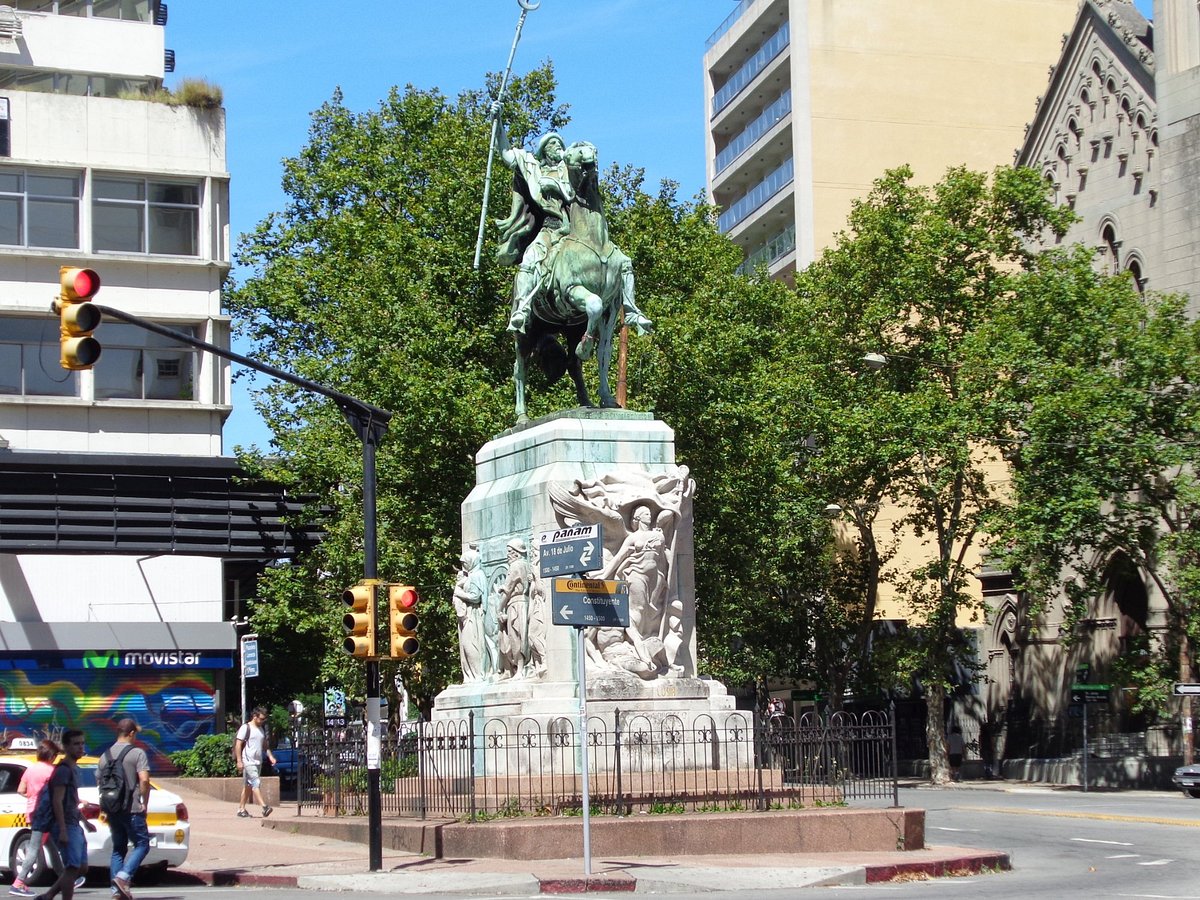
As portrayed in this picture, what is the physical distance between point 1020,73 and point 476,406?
42459mm

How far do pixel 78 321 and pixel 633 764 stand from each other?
781 cm

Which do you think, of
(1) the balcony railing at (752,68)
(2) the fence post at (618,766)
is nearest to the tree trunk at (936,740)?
(2) the fence post at (618,766)

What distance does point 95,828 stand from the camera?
63.7ft

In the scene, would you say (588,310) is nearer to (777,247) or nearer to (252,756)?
(252,756)

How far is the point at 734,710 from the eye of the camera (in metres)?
20.3

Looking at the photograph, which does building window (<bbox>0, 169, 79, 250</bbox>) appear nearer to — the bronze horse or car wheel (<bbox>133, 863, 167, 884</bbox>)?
the bronze horse

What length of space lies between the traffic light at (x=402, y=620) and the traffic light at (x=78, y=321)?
163 inches

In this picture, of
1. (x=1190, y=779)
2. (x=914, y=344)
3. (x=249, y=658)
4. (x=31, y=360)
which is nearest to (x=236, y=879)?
(x=249, y=658)

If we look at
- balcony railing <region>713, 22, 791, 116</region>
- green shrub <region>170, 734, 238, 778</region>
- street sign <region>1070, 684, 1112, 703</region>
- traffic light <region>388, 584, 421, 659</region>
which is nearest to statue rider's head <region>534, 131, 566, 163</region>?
traffic light <region>388, 584, 421, 659</region>

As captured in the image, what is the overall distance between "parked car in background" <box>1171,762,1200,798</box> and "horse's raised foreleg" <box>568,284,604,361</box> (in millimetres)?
21701

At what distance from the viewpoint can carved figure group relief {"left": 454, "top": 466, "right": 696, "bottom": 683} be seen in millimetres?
19719

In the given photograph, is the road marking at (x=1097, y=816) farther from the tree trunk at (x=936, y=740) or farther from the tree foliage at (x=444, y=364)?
the tree trunk at (x=936, y=740)

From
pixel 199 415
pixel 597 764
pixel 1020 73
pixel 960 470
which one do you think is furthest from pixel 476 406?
pixel 1020 73

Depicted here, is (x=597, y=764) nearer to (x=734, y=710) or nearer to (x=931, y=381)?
(x=734, y=710)
